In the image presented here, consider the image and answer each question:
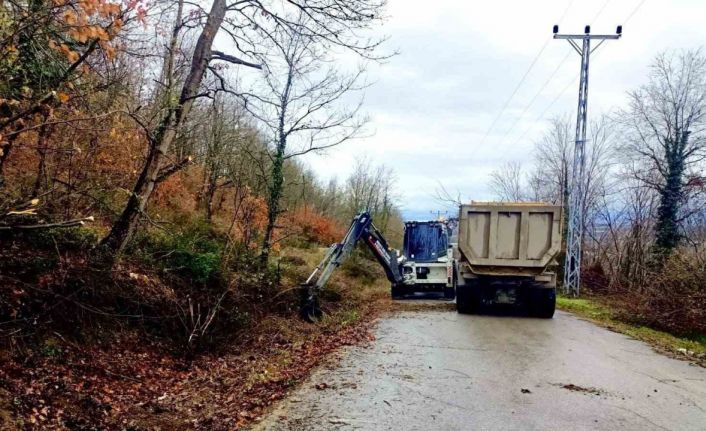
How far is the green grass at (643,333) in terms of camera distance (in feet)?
36.7

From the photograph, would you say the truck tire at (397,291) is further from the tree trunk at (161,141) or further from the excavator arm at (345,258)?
the tree trunk at (161,141)

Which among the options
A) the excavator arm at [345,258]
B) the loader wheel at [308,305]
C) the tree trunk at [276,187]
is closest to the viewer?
the loader wheel at [308,305]

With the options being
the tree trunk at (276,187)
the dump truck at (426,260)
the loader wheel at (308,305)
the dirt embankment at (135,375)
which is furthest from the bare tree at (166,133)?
the dump truck at (426,260)

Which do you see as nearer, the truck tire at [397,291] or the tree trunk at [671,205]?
the truck tire at [397,291]

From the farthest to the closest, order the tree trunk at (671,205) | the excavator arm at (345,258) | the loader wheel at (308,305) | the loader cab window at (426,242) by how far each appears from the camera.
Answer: the tree trunk at (671,205) < the loader cab window at (426,242) < the excavator arm at (345,258) < the loader wheel at (308,305)

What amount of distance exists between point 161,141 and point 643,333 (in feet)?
39.8

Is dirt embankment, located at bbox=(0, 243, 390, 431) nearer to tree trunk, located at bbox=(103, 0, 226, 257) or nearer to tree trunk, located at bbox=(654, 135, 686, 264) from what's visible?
tree trunk, located at bbox=(103, 0, 226, 257)

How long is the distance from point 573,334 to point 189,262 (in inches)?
334

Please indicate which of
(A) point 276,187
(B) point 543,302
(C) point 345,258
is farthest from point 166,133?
(B) point 543,302

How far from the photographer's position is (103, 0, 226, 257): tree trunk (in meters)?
9.93

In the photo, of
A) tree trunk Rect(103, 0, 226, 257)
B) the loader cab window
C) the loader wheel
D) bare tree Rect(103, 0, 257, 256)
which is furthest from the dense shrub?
tree trunk Rect(103, 0, 226, 257)

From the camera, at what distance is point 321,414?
586 centimetres

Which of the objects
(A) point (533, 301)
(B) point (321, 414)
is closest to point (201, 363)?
(B) point (321, 414)

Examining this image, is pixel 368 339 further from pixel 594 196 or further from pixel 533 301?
pixel 594 196
